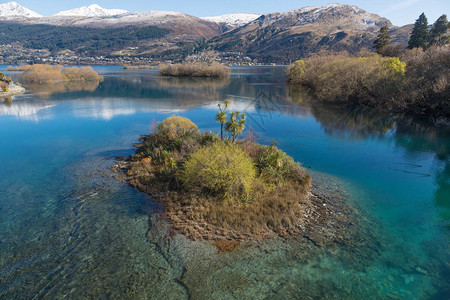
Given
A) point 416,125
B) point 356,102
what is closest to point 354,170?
point 416,125

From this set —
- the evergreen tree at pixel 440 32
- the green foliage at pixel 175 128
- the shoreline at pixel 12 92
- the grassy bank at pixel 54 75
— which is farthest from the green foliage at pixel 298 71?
the shoreline at pixel 12 92

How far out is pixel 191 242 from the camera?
36.2 feet

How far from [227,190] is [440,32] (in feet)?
226

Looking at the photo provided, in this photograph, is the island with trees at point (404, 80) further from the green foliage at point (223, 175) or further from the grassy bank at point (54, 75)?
the grassy bank at point (54, 75)

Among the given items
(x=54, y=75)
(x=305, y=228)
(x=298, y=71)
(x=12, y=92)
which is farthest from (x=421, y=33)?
(x=54, y=75)

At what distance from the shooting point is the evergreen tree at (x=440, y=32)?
54.7 m

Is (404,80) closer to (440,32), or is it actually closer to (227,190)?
(440,32)

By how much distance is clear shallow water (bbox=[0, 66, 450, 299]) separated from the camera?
895 centimetres

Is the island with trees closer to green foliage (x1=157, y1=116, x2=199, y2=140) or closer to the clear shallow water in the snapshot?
the clear shallow water

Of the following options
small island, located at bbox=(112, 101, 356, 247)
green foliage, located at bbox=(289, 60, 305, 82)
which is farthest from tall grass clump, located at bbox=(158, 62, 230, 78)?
small island, located at bbox=(112, 101, 356, 247)

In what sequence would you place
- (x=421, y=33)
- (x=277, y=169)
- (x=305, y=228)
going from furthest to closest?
(x=421, y=33), (x=277, y=169), (x=305, y=228)

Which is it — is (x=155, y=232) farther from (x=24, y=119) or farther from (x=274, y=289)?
(x=24, y=119)

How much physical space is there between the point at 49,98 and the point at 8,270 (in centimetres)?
5339

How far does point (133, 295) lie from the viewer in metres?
8.58
